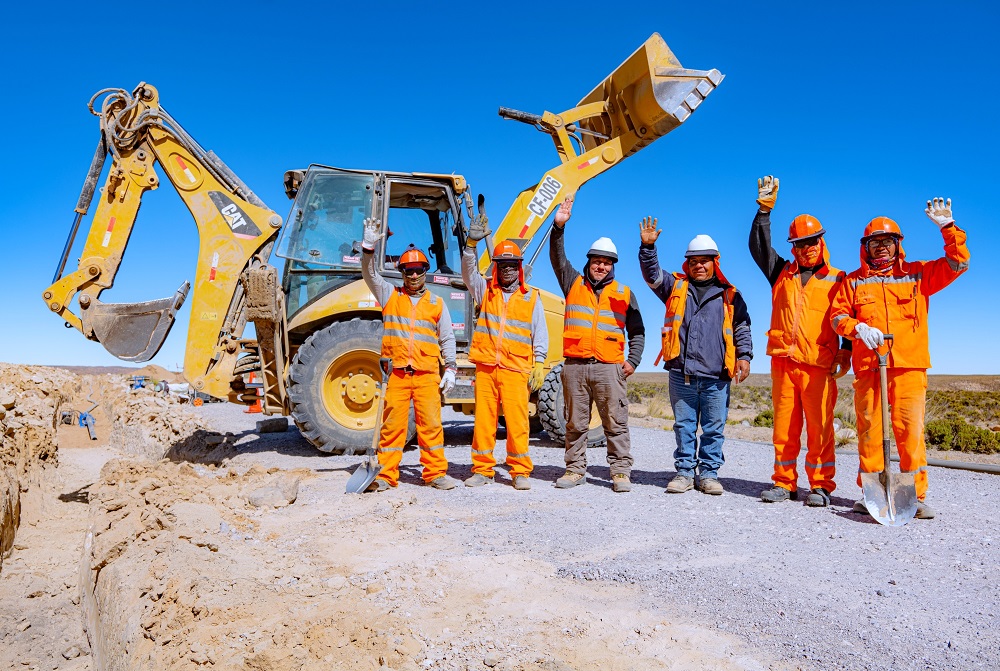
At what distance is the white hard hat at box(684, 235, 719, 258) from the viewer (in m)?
5.74

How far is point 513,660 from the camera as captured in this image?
2.66 m

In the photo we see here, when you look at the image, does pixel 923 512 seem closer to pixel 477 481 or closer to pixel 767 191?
pixel 767 191

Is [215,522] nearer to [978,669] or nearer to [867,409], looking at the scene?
[978,669]

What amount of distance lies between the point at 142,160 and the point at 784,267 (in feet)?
21.3

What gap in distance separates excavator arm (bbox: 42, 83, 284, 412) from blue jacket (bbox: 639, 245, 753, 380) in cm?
399

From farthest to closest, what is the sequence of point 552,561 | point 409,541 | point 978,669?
point 409,541, point 552,561, point 978,669

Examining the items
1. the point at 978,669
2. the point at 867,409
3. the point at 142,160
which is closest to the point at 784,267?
the point at 867,409

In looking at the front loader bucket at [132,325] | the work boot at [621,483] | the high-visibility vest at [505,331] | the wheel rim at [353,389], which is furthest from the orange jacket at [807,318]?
the front loader bucket at [132,325]

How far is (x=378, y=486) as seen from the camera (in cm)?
591

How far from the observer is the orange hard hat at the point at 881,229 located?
510 cm

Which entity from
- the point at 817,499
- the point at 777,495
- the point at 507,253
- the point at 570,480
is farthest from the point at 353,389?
the point at 817,499

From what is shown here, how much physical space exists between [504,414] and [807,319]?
2.47 metres

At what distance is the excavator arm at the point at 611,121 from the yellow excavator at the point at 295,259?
0.05 ft

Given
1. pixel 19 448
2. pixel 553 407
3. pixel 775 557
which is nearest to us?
pixel 775 557
